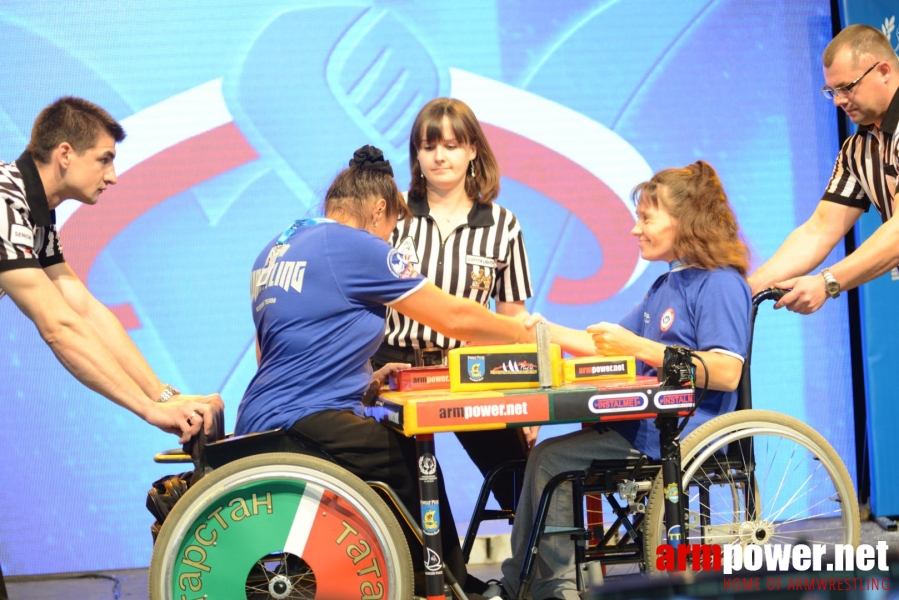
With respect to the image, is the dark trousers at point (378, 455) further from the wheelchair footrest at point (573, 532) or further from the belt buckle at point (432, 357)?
the belt buckle at point (432, 357)

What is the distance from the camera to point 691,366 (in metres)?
2.08

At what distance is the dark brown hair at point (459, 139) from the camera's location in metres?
2.87

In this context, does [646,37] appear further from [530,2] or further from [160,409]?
[160,409]

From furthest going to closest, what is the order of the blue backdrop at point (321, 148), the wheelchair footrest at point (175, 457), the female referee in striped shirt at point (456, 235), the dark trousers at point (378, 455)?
1. the blue backdrop at point (321, 148)
2. the female referee in striped shirt at point (456, 235)
3. the wheelchair footrest at point (175, 457)
4. the dark trousers at point (378, 455)

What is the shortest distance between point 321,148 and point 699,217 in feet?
5.94

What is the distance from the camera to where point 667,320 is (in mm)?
2438

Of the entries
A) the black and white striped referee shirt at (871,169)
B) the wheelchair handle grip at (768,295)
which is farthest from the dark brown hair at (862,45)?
the wheelchair handle grip at (768,295)

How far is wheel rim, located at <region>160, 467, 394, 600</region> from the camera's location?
1919 millimetres

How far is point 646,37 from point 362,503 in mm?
2738

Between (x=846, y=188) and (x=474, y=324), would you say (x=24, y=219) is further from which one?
(x=846, y=188)

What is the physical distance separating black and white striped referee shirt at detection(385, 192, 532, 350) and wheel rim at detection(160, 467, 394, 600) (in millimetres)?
930

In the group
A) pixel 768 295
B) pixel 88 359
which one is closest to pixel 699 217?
pixel 768 295

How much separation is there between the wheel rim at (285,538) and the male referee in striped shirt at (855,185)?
1335 mm

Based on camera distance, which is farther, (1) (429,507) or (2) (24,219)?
(2) (24,219)
